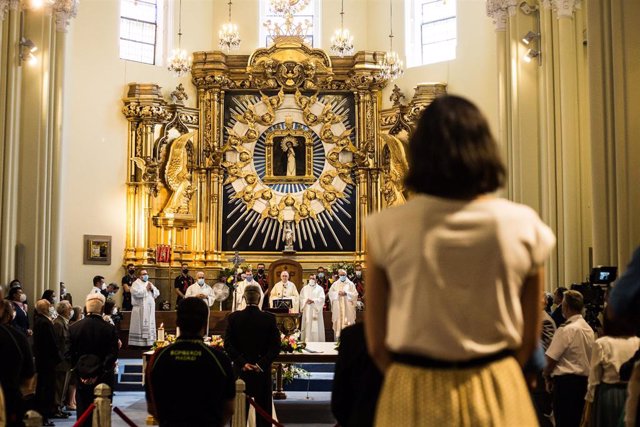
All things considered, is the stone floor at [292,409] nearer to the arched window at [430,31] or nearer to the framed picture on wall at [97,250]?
the framed picture on wall at [97,250]

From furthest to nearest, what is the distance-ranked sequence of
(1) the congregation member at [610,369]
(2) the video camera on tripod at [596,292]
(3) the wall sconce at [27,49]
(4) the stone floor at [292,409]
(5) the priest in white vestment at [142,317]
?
(5) the priest in white vestment at [142,317] → (3) the wall sconce at [27,49] → (4) the stone floor at [292,409] → (2) the video camera on tripod at [596,292] → (1) the congregation member at [610,369]

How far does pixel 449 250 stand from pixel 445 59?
22.1 m

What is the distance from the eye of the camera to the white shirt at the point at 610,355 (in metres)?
6.20

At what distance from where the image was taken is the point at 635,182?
39.7ft

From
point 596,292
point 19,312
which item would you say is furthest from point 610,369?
point 19,312

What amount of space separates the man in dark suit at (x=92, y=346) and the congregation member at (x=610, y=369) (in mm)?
4808

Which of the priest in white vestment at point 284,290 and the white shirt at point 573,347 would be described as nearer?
→ the white shirt at point 573,347

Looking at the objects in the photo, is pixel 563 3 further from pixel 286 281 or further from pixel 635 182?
pixel 286 281

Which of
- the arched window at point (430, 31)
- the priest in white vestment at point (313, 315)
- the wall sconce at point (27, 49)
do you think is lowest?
the priest in white vestment at point (313, 315)

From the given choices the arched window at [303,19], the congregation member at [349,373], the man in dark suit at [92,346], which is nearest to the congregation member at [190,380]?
the congregation member at [349,373]

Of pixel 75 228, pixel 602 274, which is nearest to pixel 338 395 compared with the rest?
pixel 602 274

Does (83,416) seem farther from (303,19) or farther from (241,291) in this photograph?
(303,19)

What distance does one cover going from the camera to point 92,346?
9.07 m

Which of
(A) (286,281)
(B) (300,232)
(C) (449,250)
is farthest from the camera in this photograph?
(B) (300,232)
